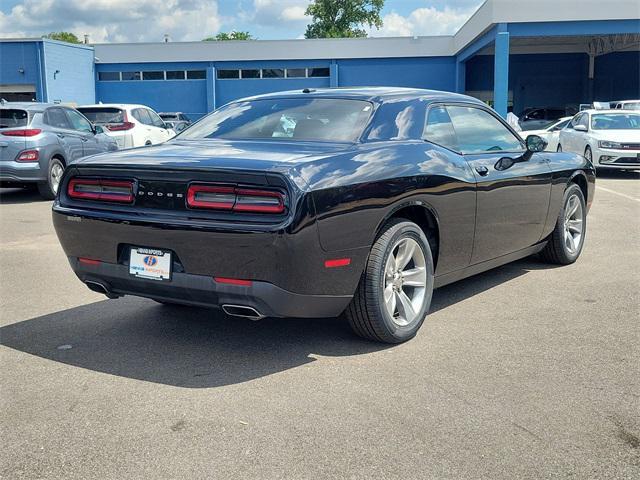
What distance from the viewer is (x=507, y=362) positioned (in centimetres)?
399

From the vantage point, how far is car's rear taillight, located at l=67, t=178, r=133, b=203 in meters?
4.00

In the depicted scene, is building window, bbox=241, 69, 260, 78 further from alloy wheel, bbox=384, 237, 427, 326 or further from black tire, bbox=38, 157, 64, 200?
alloy wheel, bbox=384, 237, 427, 326

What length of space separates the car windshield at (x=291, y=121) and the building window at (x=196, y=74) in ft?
118

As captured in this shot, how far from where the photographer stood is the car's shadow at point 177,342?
389cm

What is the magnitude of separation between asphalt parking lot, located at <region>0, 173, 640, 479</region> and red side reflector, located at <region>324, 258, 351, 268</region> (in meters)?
0.58

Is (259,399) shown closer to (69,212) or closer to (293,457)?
(293,457)

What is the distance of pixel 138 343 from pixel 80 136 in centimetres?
905

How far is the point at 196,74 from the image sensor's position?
39.9 meters

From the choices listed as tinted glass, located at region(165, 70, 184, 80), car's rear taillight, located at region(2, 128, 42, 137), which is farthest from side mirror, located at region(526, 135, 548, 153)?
tinted glass, located at region(165, 70, 184, 80)

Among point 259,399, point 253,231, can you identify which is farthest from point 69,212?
point 259,399

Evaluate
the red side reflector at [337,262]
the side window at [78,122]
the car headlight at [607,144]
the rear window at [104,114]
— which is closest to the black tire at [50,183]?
the side window at [78,122]

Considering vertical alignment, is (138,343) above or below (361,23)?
below

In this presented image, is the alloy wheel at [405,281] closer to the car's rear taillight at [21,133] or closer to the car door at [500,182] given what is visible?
the car door at [500,182]

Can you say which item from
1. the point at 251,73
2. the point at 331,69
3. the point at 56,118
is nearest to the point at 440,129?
the point at 56,118
